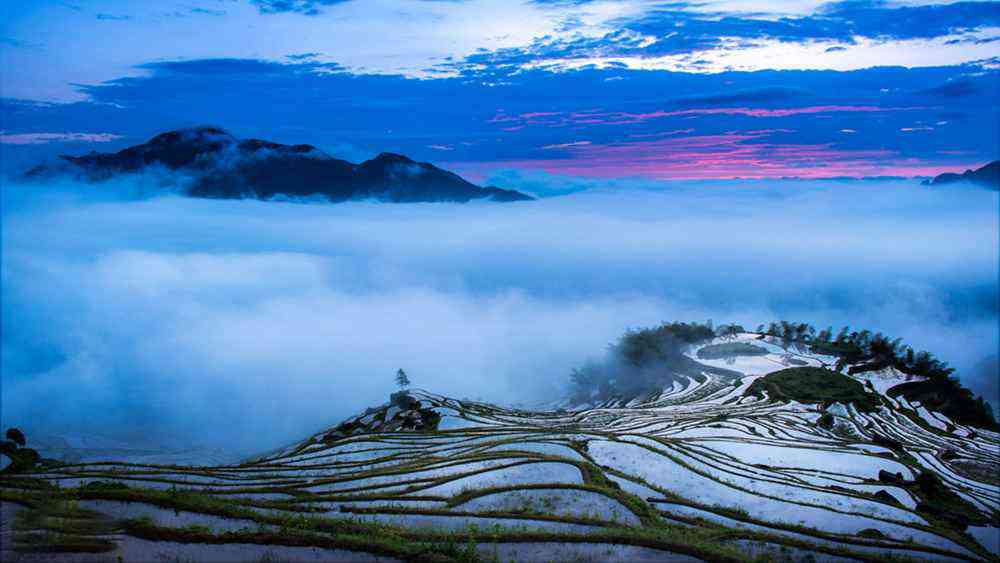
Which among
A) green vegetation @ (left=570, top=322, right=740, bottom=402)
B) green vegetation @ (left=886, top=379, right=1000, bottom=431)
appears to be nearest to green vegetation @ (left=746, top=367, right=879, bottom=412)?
green vegetation @ (left=886, top=379, right=1000, bottom=431)

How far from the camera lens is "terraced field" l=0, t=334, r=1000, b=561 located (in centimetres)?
1712

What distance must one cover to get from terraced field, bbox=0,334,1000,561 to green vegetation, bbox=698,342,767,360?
3377 cm

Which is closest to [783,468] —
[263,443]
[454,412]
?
[454,412]

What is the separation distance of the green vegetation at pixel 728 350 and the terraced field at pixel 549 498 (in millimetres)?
33768

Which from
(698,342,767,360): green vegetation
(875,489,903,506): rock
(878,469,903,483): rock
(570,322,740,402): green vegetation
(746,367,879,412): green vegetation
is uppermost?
(875,489,903,506): rock

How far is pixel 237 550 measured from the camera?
16.7 metres

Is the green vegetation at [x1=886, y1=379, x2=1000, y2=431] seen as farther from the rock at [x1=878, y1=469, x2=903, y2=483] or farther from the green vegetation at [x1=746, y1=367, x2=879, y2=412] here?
the rock at [x1=878, y1=469, x2=903, y2=483]

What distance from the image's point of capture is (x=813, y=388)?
67125mm

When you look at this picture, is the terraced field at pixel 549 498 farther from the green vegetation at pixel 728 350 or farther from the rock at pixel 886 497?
the green vegetation at pixel 728 350

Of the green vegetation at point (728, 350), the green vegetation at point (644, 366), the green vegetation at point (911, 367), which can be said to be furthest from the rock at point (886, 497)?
the green vegetation at point (728, 350)

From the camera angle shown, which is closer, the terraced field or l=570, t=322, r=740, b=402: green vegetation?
the terraced field

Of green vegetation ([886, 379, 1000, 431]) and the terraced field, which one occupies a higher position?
the terraced field

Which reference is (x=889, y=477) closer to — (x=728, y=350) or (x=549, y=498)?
(x=549, y=498)

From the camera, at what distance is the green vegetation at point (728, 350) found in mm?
90125
